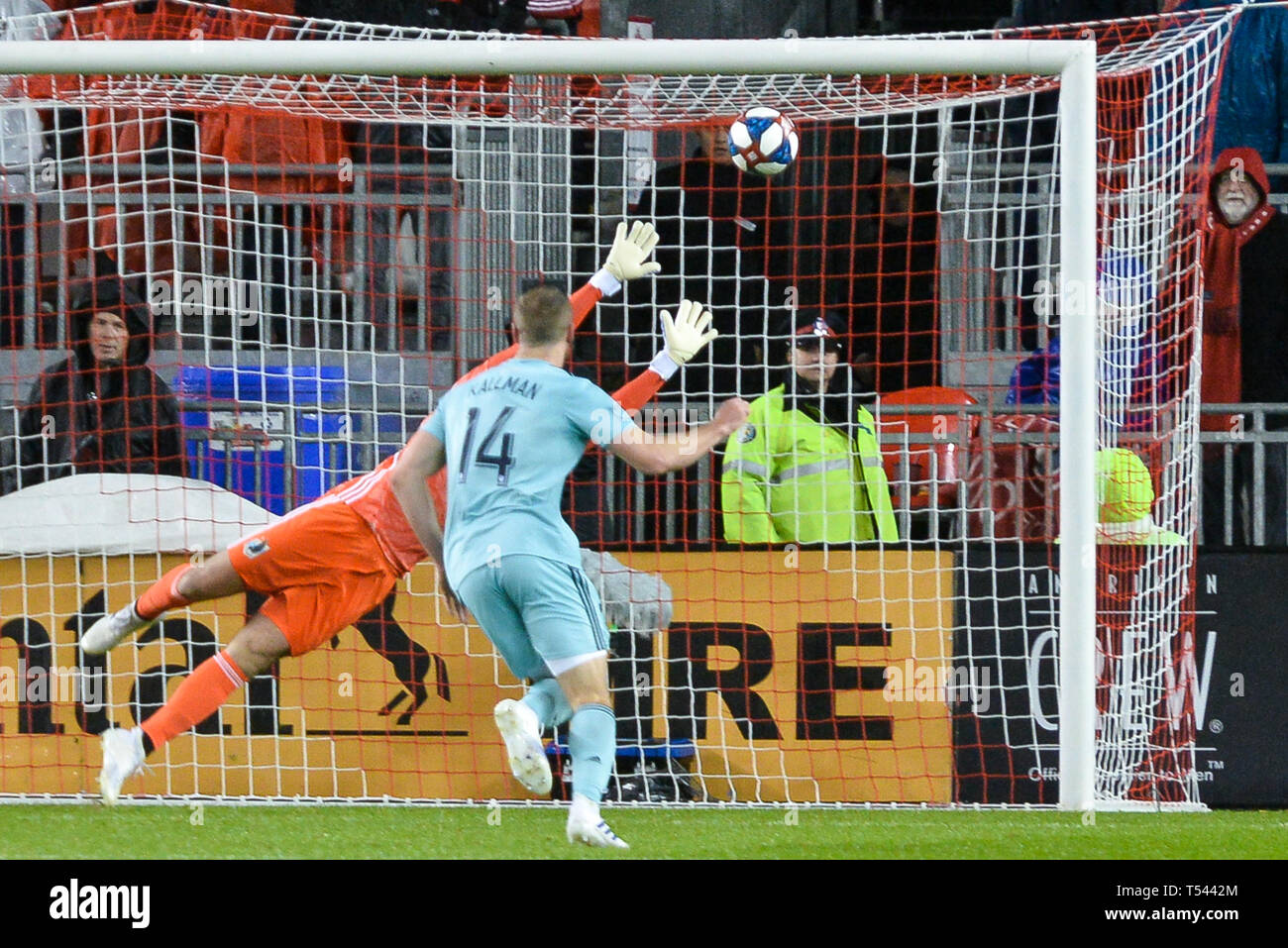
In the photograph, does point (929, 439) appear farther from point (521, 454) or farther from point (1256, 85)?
point (521, 454)

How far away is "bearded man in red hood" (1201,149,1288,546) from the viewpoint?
8.98 meters

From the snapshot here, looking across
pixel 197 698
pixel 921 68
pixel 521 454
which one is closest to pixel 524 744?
pixel 521 454

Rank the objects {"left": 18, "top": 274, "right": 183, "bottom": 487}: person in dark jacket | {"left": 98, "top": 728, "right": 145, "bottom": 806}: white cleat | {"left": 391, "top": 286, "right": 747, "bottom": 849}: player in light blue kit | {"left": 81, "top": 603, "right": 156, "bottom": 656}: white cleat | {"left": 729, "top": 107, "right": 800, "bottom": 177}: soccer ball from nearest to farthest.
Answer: {"left": 391, "top": 286, "right": 747, "bottom": 849}: player in light blue kit < {"left": 98, "top": 728, "right": 145, "bottom": 806}: white cleat < {"left": 81, "top": 603, "right": 156, "bottom": 656}: white cleat < {"left": 729, "top": 107, "right": 800, "bottom": 177}: soccer ball < {"left": 18, "top": 274, "right": 183, "bottom": 487}: person in dark jacket

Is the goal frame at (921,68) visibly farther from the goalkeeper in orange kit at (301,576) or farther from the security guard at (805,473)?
the security guard at (805,473)

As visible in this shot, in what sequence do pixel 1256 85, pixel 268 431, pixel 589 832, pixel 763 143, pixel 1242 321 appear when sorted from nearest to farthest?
pixel 589 832 < pixel 763 143 < pixel 268 431 < pixel 1242 321 < pixel 1256 85

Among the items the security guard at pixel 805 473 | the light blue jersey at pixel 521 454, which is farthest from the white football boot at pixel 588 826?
the security guard at pixel 805 473

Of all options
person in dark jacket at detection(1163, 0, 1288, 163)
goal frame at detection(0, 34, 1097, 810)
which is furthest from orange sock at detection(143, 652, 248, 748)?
person in dark jacket at detection(1163, 0, 1288, 163)

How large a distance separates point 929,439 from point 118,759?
3.81 meters

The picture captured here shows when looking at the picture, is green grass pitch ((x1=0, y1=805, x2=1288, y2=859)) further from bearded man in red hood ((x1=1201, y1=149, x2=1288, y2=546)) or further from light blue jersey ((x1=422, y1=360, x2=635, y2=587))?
bearded man in red hood ((x1=1201, y1=149, x2=1288, y2=546))

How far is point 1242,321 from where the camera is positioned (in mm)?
9414

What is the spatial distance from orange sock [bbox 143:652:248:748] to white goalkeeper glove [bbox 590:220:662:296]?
6.36 ft

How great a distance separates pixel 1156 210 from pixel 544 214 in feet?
8.49

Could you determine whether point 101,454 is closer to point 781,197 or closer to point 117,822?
point 117,822

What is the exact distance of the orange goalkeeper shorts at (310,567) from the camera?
22.4 ft
